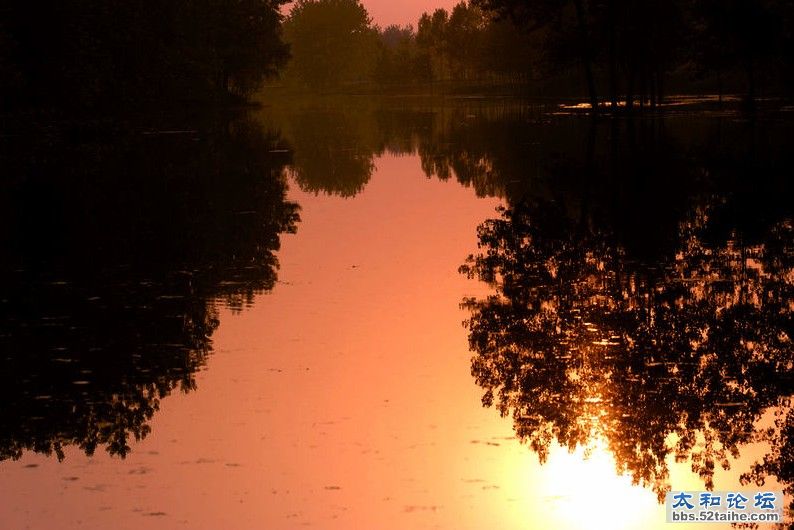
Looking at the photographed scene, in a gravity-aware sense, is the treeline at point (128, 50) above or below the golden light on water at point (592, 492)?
above

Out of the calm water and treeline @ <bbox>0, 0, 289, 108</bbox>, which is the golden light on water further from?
treeline @ <bbox>0, 0, 289, 108</bbox>

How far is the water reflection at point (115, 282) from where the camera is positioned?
12.6 m

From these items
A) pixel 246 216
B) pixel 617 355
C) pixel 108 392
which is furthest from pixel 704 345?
pixel 246 216

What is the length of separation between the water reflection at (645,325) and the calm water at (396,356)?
48 mm

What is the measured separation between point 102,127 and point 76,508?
64695 millimetres

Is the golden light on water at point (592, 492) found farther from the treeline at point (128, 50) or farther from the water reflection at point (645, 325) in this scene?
the treeline at point (128, 50)

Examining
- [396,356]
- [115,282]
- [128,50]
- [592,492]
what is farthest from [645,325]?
[128,50]

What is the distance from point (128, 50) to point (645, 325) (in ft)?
251

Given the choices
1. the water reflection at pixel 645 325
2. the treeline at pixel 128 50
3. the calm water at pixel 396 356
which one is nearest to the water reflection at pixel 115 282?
the calm water at pixel 396 356

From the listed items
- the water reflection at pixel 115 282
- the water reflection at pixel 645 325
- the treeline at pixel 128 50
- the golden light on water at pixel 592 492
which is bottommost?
the golden light on water at pixel 592 492

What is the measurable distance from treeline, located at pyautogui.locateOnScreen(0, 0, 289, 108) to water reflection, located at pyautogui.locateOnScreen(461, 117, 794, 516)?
1844 inches

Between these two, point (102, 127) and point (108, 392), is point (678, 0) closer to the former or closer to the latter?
point (102, 127)

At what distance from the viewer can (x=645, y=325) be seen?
49.6 feet

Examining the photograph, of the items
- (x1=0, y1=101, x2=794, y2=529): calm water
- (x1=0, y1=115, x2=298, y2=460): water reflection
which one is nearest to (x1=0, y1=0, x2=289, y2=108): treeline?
(x1=0, y1=115, x2=298, y2=460): water reflection
